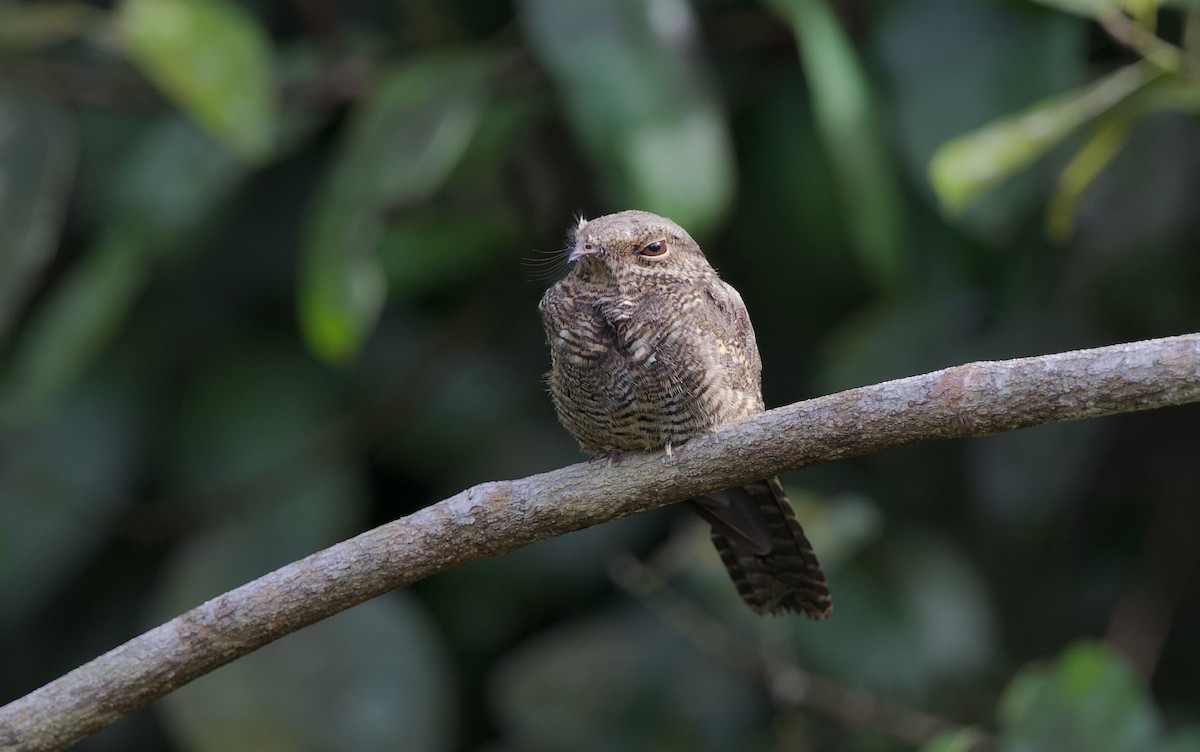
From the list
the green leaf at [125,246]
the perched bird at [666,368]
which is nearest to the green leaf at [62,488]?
the green leaf at [125,246]

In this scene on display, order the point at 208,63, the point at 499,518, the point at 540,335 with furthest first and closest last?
1. the point at 540,335
2. the point at 208,63
3. the point at 499,518

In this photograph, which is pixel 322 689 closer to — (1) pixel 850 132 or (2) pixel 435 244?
(2) pixel 435 244

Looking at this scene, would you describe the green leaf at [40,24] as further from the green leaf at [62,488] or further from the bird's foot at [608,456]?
the bird's foot at [608,456]

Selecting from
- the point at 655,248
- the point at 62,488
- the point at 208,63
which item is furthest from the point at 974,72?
the point at 62,488

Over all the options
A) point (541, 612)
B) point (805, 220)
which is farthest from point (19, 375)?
point (805, 220)

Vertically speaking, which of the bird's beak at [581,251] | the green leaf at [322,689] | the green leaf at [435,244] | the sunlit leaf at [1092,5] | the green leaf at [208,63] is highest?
the green leaf at [208,63]

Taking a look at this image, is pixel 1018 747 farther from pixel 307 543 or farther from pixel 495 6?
pixel 495 6

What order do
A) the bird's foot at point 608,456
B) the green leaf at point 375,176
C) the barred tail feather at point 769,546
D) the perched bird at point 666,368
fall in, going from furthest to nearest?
the green leaf at point 375,176, the barred tail feather at point 769,546, the perched bird at point 666,368, the bird's foot at point 608,456

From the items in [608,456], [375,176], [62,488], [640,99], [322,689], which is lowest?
[322,689]
